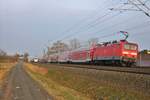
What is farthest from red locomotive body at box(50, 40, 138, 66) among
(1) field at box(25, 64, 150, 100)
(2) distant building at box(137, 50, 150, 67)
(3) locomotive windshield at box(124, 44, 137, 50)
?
(1) field at box(25, 64, 150, 100)

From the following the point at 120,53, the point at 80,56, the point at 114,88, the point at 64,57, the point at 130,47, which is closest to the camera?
the point at 114,88

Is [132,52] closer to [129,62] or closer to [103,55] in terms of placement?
[129,62]

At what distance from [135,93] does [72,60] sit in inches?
1950

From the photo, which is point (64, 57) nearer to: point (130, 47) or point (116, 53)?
point (130, 47)

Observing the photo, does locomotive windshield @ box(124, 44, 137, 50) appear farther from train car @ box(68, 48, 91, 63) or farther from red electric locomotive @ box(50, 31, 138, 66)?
train car @ box(68, 48, 91, 63)

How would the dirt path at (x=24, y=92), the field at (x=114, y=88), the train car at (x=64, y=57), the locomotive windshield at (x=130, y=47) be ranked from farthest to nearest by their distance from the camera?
the train car at (x=64, y=57)
the locomotive windshield at (x=130, y=47)
the dirt path at (x=24, y=92)
the field at (x=114, y=88)

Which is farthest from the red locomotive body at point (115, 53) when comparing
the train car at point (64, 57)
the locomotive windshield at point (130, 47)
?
the train car at point (64, 57)

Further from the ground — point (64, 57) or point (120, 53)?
point (64, 57)

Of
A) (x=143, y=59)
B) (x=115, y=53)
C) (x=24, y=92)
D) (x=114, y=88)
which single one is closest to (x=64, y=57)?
(x=143, y=59)

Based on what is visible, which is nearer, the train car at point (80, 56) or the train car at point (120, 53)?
the train car at point (120, 53)

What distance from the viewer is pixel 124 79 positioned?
20.8 m

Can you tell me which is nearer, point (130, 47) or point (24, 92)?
point (24, 92)

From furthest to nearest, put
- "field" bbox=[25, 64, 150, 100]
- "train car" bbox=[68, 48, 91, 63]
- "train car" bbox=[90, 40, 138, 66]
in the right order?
"train car" bbox=[68, 48, 91, 63] → "train car" bbox=[90, 40, 138, 66] → "field" bbox=[25, 64, 150, 100]

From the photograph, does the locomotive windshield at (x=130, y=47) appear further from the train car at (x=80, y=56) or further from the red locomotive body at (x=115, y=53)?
the train car at (x=80, y=56)
